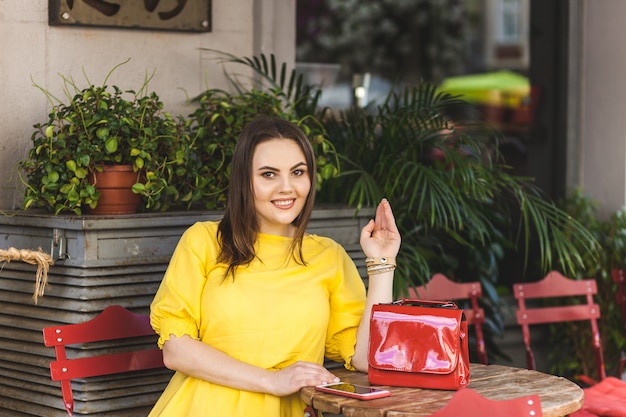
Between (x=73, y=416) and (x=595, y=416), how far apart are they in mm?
2087

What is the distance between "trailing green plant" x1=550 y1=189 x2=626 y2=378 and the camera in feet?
19.2

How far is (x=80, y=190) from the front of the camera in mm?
4004

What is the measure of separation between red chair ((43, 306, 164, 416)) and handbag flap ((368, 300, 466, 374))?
995 mm

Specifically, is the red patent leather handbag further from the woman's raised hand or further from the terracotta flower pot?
the terracotta flower pot

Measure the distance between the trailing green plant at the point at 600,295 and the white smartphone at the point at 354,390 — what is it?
2742mm

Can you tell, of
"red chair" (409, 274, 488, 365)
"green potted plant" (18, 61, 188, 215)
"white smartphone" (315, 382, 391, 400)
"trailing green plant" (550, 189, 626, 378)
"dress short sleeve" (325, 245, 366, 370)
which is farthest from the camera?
"trailing green plant" (550, 189, 626, 378)

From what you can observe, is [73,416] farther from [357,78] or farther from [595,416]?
[357,78]

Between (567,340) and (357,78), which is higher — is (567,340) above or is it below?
below

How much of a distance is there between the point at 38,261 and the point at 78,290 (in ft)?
0.62

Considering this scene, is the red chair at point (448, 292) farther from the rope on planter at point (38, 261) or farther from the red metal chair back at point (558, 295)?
the rope on planter at point (38, 261)

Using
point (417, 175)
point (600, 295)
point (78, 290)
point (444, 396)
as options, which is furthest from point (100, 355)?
point (600, 295)

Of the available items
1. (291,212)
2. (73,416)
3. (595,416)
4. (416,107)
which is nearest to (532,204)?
(416,107)

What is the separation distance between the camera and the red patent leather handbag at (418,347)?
320 centimetres

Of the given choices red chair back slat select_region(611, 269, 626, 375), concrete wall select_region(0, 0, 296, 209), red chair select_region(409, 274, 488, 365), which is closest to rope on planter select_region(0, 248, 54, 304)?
concrete wall select_region(0, 0, 296, 209)
